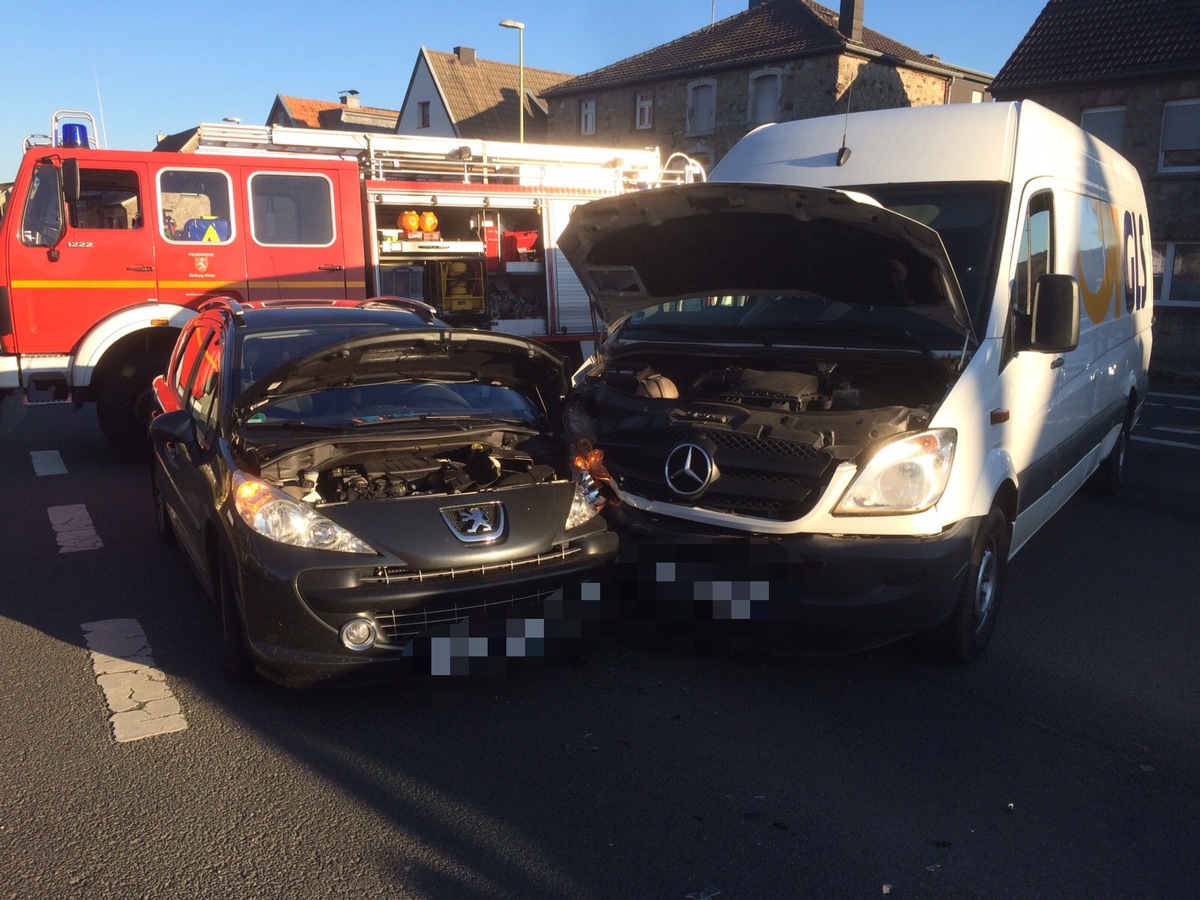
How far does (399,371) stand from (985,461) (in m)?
2.69

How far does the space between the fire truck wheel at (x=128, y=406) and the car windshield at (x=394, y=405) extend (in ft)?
16.1

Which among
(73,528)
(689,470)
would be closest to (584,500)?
(689,470)

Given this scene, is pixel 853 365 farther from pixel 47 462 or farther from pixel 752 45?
pixel 752 45

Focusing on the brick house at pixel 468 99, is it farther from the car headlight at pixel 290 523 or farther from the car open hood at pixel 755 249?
the car headlight at pixel 290 523

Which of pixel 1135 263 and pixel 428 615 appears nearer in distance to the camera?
pixel 428 615

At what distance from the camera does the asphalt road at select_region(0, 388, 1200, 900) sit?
306cm

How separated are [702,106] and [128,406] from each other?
92.2 ft

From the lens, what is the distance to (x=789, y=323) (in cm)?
529

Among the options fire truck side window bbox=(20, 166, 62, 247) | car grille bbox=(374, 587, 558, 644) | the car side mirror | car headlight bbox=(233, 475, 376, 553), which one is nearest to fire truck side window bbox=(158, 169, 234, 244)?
fire truck side window bbox=(20, 166, 62, 247)

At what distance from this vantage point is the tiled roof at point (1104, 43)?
2070 centimetres

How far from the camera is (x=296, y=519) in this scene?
396cm

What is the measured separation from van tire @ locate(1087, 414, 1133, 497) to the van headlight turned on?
431cm

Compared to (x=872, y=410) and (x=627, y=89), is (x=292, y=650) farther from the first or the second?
(x=627, y=89)

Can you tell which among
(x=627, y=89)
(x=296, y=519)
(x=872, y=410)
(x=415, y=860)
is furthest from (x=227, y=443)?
(x=627, y=89)
